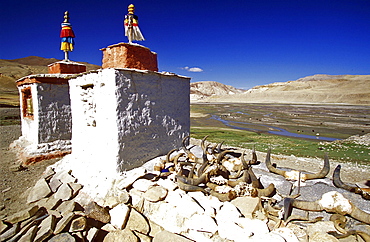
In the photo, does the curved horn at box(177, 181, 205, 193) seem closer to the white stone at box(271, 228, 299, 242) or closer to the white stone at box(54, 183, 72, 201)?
the white stone at box(271, 228, 299, 242)

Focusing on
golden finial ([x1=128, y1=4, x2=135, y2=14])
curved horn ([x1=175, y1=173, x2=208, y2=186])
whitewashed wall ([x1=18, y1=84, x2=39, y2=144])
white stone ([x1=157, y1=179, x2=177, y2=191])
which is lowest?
white stone ([x1=157, y1=179, x2=177, y2=191])

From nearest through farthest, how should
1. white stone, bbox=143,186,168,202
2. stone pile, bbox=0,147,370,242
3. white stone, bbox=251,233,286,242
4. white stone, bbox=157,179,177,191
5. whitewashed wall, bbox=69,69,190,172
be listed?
white stone, bbox=251,233,286,242 → stone pile, bbox=0,147,370,242 → white stone, bbox=143,186,168,202 → white stone, bbox=157,179,177,191 → whitewashed wall, bbox=69,69,190,172

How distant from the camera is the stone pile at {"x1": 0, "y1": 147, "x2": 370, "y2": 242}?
12.8ft

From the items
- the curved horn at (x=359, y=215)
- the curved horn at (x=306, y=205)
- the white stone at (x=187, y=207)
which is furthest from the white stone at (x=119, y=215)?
the curved horn at (x=359, y=215)

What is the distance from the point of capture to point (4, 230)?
14.5ft

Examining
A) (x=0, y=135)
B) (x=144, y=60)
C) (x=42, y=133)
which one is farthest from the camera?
(x=0, y=135)

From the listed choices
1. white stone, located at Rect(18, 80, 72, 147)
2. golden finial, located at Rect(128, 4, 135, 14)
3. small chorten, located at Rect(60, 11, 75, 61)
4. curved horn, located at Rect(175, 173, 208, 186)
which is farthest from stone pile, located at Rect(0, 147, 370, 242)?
small chorten, located at Rect(60, 11, 75, 61)

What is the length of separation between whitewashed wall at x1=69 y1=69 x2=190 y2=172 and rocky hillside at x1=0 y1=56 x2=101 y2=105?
2904 centimetres

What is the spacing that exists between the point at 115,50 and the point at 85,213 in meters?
4.75

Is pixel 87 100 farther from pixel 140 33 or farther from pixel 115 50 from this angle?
pixel 140 33

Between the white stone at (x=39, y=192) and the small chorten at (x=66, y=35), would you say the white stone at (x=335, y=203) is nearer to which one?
the white stone at (x=39, y=192)

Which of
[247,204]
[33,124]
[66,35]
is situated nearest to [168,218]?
[247,204]

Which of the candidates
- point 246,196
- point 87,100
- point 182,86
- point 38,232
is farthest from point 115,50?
point 246,196

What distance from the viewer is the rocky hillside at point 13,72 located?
32.2 m
